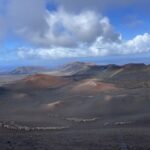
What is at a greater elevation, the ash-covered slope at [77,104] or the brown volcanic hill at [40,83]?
the brown volcanic hill at [40,83]

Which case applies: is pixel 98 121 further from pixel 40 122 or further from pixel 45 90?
pixel 45 90

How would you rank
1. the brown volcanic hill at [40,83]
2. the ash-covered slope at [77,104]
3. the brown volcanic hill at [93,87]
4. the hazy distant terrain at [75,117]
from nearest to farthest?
the hazy distant terrain at [75,117]
the ash-covered slope at [77,104]
the brown volcanic hill at [93,87]
the brown volcanic hill at [40,83]

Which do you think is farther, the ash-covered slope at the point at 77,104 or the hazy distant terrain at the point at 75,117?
the ash-covered slope at the point at 77,104

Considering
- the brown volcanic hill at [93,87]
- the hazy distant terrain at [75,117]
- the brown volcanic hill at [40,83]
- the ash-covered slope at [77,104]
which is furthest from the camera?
the brown volcanic hill at [40,83]

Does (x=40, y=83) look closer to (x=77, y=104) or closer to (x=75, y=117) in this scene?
(x=77, y=104)

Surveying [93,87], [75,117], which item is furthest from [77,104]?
[93,87]

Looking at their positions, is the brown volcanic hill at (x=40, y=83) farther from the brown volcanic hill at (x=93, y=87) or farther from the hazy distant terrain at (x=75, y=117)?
the brown volcanic hill at (x=93, y=87)

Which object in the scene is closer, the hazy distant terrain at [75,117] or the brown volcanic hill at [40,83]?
the hazy distant terrain at [75,117]

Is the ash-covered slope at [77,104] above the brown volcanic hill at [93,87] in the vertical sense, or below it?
below

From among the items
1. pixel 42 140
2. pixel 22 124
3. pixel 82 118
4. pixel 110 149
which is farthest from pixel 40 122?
pixel 110 149

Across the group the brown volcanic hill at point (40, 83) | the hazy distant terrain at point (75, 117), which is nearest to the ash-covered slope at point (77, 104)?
the hazy distant terrain at point (75, 117)
